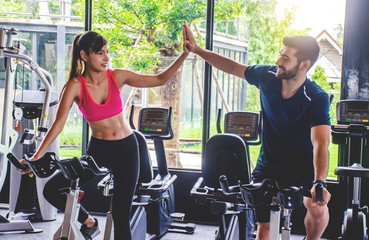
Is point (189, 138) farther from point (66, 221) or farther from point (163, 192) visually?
point (66, 221)

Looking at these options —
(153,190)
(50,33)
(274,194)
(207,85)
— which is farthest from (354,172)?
(50,33)

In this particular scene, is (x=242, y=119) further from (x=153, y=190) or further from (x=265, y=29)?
(x=265, y=29)

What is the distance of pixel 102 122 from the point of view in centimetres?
363

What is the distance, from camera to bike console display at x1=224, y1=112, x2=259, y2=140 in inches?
178

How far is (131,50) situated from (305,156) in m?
3.30

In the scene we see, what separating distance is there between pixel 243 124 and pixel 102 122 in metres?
1.48

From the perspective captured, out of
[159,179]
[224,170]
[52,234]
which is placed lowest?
[52,234]

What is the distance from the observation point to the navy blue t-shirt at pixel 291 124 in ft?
9.95

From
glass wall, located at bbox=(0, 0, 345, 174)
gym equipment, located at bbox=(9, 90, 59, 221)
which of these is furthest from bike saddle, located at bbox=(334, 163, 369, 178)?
gym equipment, located at bbox=(9, 90, 59, 221)

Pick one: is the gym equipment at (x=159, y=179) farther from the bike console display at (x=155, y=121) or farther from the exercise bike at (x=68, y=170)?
the exercise bike at (x=68, y=170)

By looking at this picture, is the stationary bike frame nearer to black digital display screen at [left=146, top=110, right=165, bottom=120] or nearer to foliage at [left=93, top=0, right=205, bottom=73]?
black digital display screen at [left=146, top=110, right=165, bottom=120]

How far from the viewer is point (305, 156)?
3115 mm

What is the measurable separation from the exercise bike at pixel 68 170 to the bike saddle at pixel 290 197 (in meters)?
1.15

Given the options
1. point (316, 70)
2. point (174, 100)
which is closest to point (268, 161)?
point (316, 70)
